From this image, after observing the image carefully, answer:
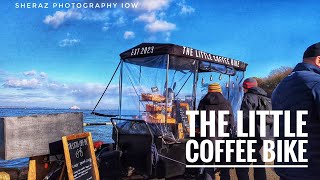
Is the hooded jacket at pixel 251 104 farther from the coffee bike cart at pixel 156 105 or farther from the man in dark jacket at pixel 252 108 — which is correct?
the coffee bike cart at pixel 156 105

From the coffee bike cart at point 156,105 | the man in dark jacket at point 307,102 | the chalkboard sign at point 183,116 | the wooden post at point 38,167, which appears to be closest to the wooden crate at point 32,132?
the wooden post at point 38,167

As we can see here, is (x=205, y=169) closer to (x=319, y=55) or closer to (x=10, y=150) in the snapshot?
(x=10, y=150)

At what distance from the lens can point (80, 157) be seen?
185 inches

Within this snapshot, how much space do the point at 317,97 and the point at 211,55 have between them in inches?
201

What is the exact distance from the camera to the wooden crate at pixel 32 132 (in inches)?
152

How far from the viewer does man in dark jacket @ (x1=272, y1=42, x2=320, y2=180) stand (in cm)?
215

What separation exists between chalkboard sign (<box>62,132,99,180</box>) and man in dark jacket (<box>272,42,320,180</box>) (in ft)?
8.88

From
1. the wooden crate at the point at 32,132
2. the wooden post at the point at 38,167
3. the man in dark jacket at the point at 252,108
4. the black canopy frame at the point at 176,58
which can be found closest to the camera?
the wooden crate at the point at 32,132

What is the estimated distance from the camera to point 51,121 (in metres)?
4.39

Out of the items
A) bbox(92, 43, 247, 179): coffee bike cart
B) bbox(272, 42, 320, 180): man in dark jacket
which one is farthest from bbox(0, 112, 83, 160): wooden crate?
bbox(272, 42, 320, 180): man in dark jacket

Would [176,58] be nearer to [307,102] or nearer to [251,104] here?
[251,104]

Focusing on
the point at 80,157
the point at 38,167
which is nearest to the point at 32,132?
the point at 38,167

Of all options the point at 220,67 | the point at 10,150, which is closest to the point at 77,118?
the point at 10,150

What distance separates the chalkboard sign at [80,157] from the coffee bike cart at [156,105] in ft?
2.75
